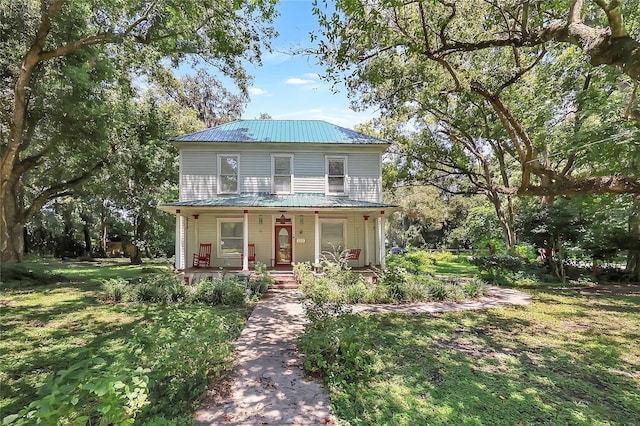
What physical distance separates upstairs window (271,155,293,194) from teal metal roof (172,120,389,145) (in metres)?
0.79

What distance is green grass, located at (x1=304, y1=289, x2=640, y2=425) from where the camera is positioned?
3.49 meters

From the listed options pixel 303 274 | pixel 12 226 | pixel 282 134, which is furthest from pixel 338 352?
pixel 12 226

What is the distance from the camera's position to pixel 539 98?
11461 mm

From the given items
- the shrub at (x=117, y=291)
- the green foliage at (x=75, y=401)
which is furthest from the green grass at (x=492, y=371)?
the shrub at (x=117, y=291)

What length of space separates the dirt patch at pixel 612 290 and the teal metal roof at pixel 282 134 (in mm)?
9166

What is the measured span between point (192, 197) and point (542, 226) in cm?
1437

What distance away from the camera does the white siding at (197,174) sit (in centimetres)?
1319

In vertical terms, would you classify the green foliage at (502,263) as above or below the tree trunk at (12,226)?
below

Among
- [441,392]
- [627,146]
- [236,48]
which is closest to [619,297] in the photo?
[627,146]

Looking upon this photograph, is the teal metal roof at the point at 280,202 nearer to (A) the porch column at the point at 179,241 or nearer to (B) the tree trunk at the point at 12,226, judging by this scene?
(A) the porch column at the point at 179,241

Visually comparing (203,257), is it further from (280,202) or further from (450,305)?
(450,305)

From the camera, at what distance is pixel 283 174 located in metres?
13.6

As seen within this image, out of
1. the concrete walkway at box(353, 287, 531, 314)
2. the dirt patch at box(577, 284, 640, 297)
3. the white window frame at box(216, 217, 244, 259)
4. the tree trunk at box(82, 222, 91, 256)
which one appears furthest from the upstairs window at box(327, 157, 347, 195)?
the tree trunk at box(82, 222, 91, 256)

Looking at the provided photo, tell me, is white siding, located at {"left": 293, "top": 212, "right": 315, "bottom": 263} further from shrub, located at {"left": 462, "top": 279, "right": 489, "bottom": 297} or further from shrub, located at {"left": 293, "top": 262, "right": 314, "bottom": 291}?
shrub, located at {"left": 462, "top": 279, "right": 489, "bottom": 297}
